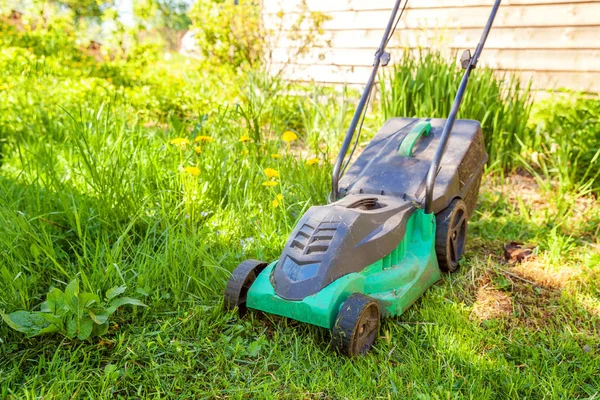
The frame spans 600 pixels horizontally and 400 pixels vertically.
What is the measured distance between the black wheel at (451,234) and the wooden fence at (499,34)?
7.61 ft

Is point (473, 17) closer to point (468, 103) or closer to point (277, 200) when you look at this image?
point (468, 103)

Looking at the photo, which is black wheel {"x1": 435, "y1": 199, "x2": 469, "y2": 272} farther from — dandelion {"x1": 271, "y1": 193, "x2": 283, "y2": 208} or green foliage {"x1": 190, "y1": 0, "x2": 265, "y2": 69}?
green foliage {"x1": 190, "y1": 0, "x2": 265, "y2": 69}

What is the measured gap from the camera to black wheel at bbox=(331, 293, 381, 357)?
175 cm

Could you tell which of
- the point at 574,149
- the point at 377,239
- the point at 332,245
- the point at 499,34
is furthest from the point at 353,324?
the point at 499,34

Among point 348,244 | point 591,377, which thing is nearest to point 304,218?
point 348,244

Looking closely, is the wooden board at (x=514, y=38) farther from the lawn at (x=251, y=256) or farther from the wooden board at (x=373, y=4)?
the lawn at (x=251, y=256)

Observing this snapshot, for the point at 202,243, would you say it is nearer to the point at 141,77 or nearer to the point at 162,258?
the point at 162,258

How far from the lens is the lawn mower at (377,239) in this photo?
182 cm

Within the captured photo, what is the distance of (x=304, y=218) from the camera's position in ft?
6.69

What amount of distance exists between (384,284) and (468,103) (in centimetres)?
203

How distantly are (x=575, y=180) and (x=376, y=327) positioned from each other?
2.14 m

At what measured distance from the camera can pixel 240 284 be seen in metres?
2.00

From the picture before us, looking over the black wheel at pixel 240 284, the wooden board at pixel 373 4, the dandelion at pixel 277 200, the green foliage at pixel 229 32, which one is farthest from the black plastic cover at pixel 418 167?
the green foliage at pixel 229 32

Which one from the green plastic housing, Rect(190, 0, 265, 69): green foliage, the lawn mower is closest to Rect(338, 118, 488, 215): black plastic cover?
the lawn mower
